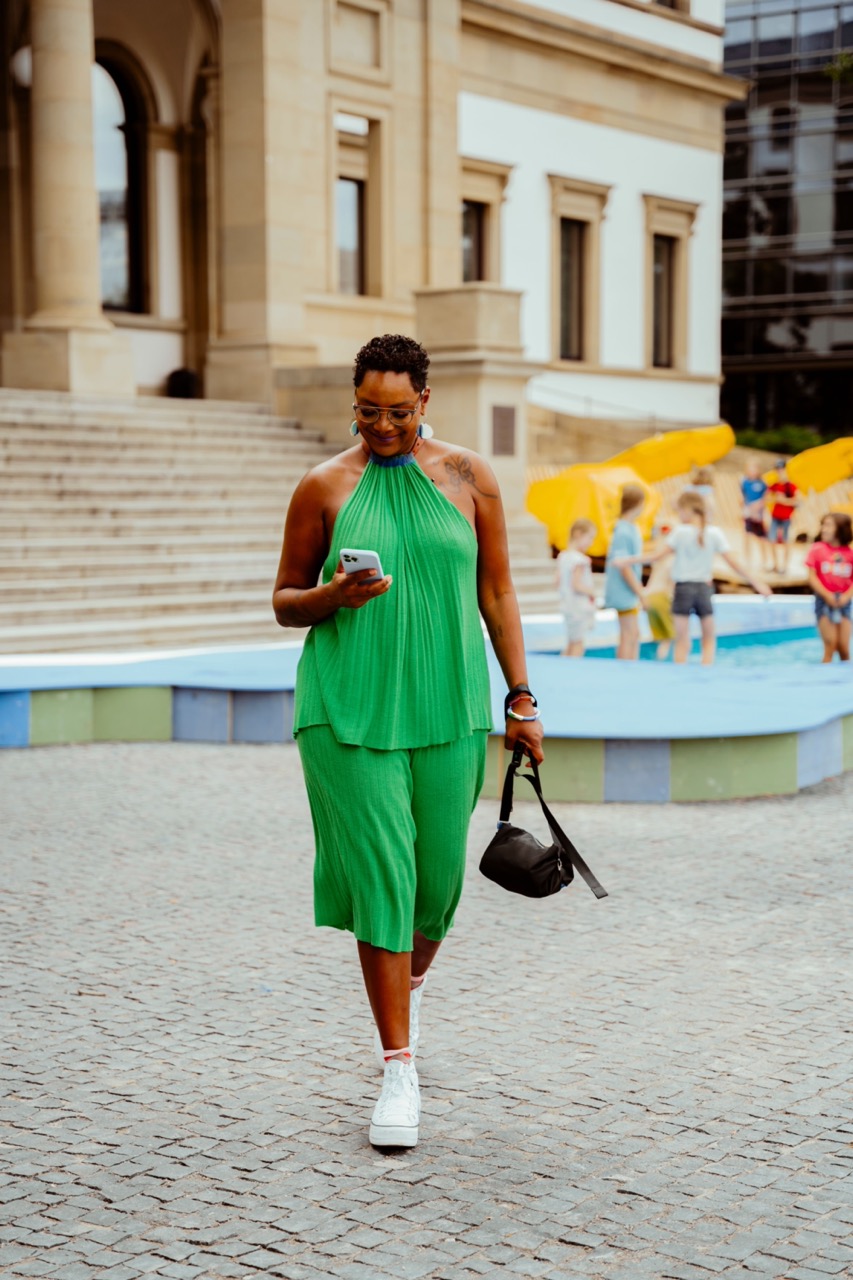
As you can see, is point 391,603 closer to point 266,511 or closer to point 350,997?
point 350,997

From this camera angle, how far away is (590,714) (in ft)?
29.6

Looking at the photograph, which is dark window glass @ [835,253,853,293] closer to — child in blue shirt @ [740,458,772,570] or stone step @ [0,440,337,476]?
child in blue shirt @ [740,458,772,570]

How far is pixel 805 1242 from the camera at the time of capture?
11.1ft

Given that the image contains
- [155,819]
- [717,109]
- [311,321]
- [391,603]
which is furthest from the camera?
[717,109]

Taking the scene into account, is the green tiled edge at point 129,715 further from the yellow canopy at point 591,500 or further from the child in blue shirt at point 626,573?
the yellow canopy at point 591,500

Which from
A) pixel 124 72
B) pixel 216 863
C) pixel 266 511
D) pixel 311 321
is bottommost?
pixel 216 863

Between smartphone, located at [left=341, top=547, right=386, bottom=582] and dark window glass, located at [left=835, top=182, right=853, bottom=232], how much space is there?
45.9 m

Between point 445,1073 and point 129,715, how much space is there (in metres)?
6.31

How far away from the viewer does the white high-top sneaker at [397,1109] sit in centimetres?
387

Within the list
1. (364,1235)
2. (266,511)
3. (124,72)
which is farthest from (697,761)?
(124,72)

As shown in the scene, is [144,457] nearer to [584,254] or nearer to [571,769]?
[571,769]

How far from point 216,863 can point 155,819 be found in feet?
3.26

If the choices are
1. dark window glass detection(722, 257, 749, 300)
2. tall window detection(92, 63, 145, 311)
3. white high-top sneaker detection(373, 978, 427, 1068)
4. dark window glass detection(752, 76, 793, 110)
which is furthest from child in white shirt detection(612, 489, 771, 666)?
dark window glass detection(752, 76, 793, 110)

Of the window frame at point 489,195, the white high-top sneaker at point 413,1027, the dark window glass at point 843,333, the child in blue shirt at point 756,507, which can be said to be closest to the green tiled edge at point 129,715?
the white high-top sneaker at point 413,1027
